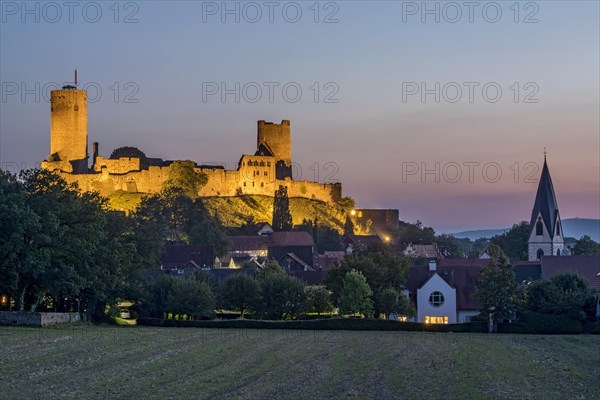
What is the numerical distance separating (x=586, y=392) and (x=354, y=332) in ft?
104

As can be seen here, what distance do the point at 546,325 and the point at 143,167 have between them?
403ft

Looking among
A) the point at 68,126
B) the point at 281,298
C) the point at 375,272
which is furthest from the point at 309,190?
the point at 281,298

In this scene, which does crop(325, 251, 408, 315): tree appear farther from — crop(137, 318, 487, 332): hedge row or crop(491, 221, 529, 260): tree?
crop(491, 221, 529, 260): tree

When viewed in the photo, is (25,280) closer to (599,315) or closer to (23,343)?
(23,343)

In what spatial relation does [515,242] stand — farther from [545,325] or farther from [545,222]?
[545,325]

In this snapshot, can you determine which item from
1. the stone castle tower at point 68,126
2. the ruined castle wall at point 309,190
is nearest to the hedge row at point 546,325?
the stone castle tower at point 68,126

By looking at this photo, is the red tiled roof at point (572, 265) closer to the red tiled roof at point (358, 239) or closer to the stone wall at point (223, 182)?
the red tiled roof at point (358, 239)

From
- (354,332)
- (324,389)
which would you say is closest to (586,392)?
(324,389)

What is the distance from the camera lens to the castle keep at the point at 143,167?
16300 cm

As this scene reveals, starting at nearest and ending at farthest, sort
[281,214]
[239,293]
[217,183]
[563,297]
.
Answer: [563,297] → [239,293] → [281,214] → [217,183]

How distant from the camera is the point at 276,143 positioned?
7795 inches

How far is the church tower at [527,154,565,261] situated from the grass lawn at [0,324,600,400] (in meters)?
68.8

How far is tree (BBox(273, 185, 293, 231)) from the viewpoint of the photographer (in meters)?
165

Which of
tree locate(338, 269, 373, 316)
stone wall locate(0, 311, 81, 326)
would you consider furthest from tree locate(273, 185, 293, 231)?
stone wall locate(0, 311, 81, 326)
